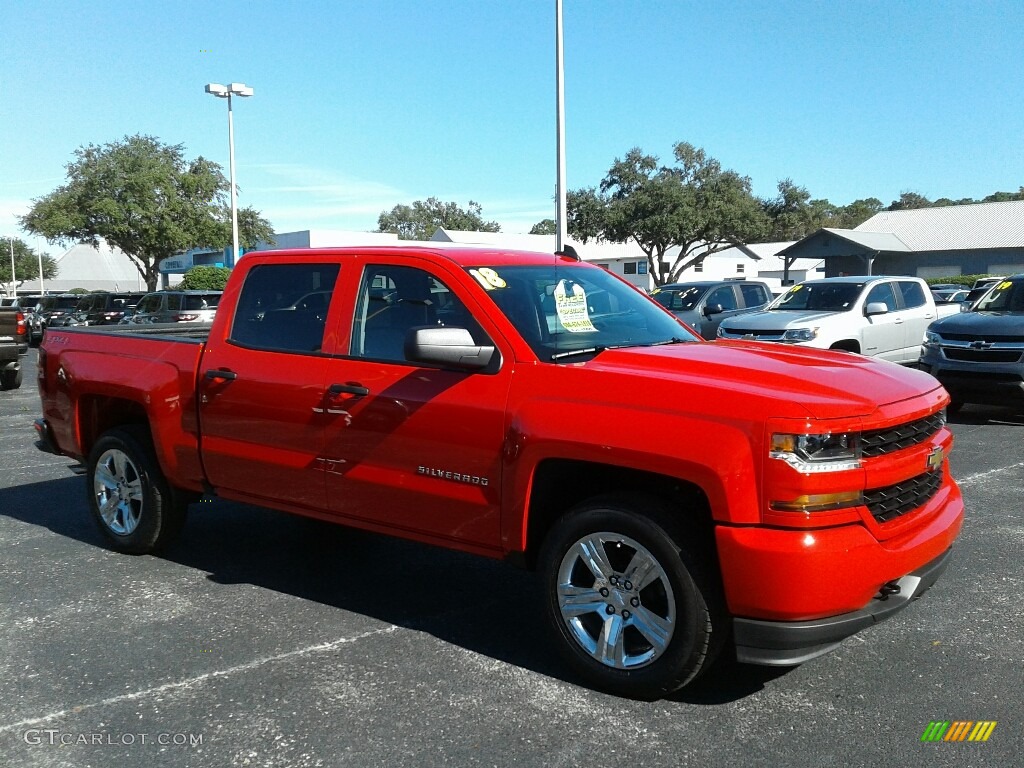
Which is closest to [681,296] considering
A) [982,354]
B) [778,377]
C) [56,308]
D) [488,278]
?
[982,354]

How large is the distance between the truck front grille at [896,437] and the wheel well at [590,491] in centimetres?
65

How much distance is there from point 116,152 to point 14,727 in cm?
4369

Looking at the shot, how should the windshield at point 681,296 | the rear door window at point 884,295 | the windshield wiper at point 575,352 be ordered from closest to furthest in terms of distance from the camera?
the windshield wiper at point 575,352, the rear door window at point 884,295, the windshield at point 681,296

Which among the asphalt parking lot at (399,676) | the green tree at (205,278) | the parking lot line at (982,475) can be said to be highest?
the green tree at (205,278)

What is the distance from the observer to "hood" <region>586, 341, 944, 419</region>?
3.54 metres

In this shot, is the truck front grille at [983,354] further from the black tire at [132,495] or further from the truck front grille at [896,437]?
the black tire at [132,495]

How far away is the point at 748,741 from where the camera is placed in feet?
11.5

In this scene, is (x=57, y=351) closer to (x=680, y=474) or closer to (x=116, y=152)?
(x=680, y=474)

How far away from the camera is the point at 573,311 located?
15.2 feet

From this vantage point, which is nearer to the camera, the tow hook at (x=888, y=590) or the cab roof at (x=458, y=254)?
the tow hook at (x=888, y=590)

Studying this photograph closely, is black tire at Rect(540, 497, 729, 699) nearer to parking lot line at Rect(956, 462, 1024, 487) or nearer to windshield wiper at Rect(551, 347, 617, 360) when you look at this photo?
windshield wiper at Rect(551, 347, 617, 360)

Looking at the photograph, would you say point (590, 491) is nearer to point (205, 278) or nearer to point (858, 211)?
point (205, 278)

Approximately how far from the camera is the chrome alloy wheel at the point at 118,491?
5945 millimetres

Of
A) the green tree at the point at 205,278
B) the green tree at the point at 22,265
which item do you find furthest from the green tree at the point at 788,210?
the green tree at the point at 22,265
